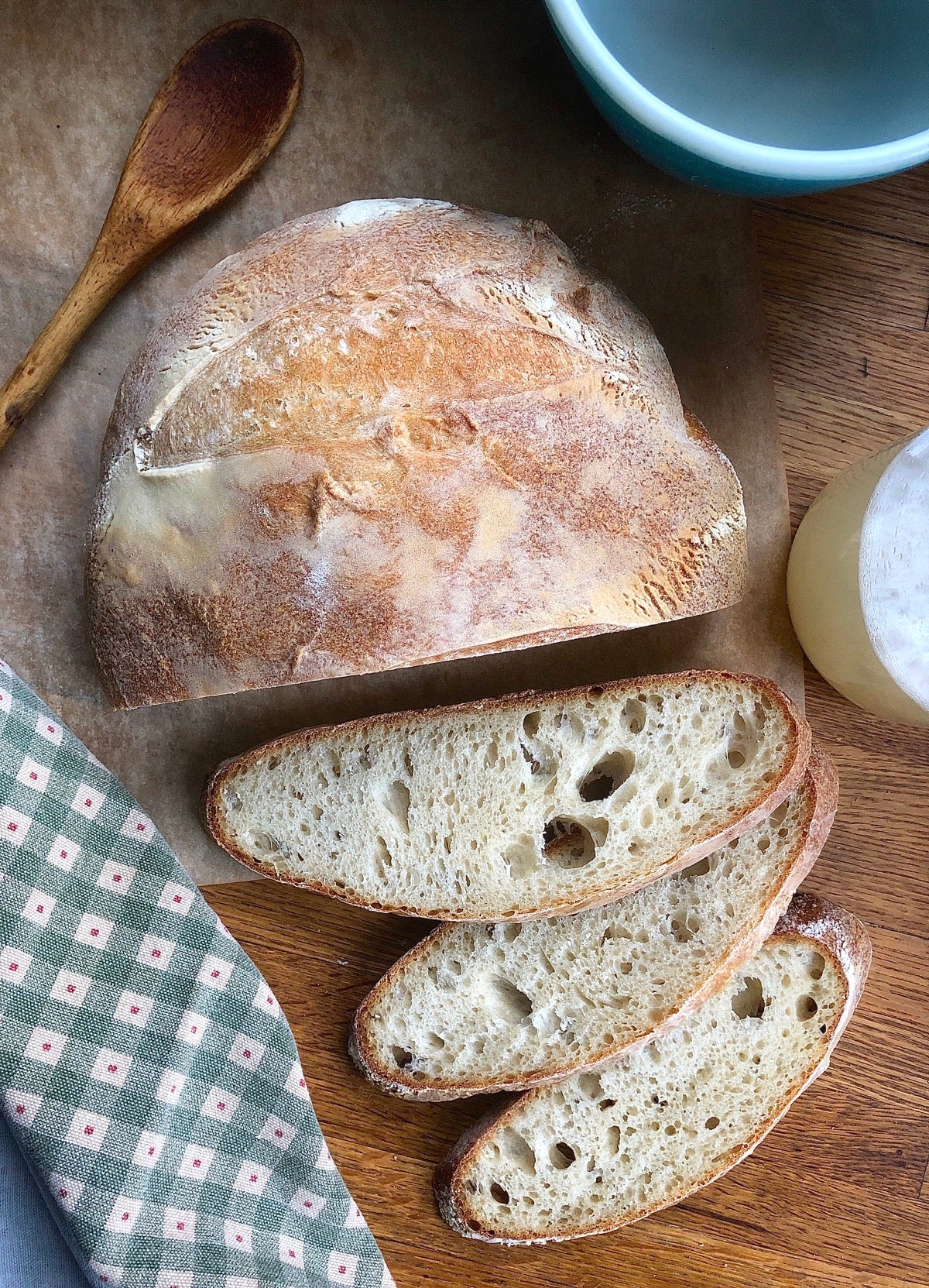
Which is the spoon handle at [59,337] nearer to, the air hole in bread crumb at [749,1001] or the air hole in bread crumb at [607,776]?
the air hole in bread crumb at [607,776]

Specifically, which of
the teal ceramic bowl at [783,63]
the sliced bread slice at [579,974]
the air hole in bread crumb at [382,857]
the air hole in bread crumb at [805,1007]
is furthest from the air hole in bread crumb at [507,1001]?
the teal ceramic bowl at [783,63]

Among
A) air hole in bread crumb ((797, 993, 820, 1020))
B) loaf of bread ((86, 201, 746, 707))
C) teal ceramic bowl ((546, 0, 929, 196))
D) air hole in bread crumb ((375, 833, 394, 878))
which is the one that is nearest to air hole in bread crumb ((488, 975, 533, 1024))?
air hole in bread crumb ((375, 833, 394, 878))

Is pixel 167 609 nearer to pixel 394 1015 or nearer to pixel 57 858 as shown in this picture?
pixel 57 858

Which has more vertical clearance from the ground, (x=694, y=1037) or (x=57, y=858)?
(x=57, y=858)

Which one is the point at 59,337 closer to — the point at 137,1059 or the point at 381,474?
the point at 381,474

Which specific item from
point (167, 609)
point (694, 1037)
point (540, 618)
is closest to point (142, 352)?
point (167, 609)

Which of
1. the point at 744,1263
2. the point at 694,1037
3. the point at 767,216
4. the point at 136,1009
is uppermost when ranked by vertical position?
the point at 767,216

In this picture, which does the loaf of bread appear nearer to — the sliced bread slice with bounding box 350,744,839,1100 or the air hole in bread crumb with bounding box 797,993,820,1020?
the sliced bread slice with bounding box 350,744,839,1100
